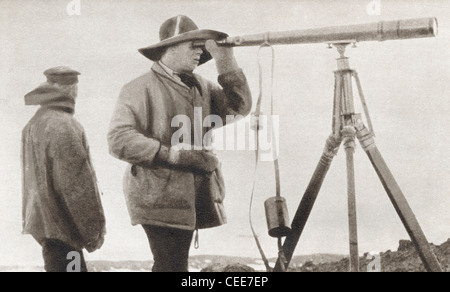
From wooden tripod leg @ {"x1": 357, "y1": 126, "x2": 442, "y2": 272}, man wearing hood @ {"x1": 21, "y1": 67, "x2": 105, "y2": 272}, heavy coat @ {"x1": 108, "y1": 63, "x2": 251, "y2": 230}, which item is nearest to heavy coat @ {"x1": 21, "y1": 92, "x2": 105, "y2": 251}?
man wearing hood @ {"x1": 21, "y1": 67, "x2": 105, "y2": 272}

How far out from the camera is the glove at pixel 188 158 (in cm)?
442

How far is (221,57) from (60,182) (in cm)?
111

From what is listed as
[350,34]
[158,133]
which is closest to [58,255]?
[158,133]

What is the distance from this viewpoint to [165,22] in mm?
4621

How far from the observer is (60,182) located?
176 inches

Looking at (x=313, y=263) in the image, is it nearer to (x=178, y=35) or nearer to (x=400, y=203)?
(x=400, y=203)

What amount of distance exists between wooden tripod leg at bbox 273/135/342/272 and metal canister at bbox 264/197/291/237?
9cm

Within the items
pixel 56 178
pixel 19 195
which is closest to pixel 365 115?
pixel 56 178

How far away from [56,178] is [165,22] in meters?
1.06

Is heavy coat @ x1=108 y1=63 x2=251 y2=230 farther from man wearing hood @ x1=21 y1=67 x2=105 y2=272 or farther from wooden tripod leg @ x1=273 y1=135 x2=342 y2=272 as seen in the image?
wooden tripod leg @ x1=273 y1=135 x2=342 y2=272

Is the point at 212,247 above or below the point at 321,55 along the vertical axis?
below
